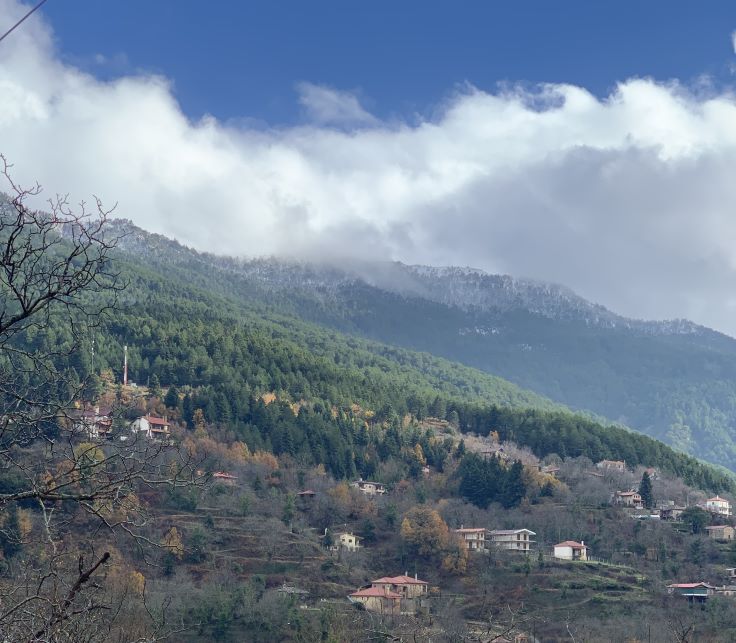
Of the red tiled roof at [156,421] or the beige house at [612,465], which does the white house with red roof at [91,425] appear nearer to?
the red tiled roof at [156,421]

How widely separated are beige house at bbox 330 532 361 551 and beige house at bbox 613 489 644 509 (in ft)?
78.0

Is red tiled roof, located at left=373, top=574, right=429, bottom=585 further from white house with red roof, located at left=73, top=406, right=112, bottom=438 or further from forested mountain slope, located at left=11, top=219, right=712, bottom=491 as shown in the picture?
white house with red roof, located at left=73, top=406, right=112, bottom=438

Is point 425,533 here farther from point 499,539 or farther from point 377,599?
point 377,599

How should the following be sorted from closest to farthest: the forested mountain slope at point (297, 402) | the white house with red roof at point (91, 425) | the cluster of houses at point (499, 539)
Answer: the white house with red roof at point (91, 425), the cluster of houses at point (499, 539), the forested mountain slope at point (297, 402)

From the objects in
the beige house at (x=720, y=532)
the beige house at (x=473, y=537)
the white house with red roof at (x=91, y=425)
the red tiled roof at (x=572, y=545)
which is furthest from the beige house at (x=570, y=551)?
the white house with red roof at (x=91, y=425)

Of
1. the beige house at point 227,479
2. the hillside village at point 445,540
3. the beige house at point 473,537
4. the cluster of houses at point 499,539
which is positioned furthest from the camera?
the beige house at point 227,479

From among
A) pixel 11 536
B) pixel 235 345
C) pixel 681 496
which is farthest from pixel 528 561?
pixel 11 536

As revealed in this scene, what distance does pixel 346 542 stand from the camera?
273ft

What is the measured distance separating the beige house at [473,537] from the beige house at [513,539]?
25.9 inches

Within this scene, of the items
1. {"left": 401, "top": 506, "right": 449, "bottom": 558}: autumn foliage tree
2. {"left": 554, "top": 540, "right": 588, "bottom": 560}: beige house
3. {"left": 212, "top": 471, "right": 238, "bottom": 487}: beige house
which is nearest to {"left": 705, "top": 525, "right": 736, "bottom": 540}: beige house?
{"left": 554, "top": 540, "right": 588, "bottom": 560}: beige house

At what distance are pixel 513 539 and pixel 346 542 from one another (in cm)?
1246

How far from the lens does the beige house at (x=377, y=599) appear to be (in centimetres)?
6700

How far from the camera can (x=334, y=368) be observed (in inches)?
5148

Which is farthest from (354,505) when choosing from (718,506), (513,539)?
(718,506)
